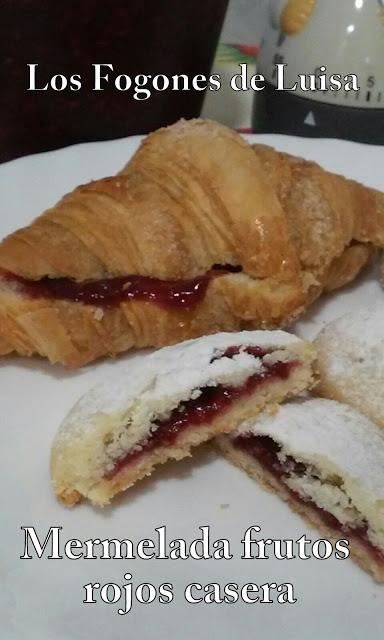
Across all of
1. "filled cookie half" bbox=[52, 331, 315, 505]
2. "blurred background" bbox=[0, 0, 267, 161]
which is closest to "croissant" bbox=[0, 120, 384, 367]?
"filled cookie half" bbox=[52, 331, 315, 505]

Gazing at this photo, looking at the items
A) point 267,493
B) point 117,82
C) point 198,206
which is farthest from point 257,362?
point 117,82

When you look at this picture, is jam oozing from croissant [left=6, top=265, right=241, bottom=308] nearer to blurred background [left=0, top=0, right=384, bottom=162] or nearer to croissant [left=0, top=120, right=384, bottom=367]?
croissant [left=0, top=120, right=384, bottom=367]

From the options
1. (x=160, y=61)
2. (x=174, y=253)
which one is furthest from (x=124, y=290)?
(x=160, y=61)

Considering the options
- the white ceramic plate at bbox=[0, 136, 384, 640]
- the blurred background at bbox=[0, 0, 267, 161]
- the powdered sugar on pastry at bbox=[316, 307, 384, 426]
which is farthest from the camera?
the blurred background at bbox=[0, 0, 267, 161]

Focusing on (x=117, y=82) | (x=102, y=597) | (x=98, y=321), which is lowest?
(x=102, y=597)

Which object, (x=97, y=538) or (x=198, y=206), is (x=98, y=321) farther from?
(x=97, y=538)

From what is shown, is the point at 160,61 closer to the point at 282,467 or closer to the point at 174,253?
the point at 174,253
